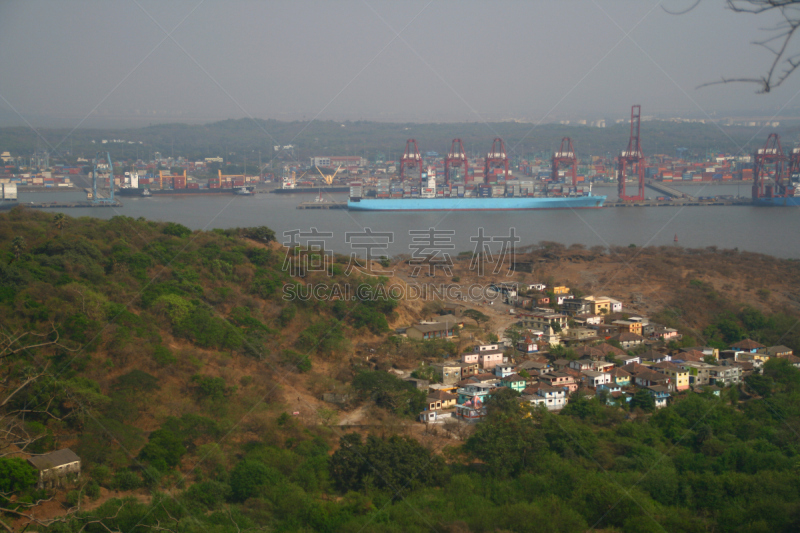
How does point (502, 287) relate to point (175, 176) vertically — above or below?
below

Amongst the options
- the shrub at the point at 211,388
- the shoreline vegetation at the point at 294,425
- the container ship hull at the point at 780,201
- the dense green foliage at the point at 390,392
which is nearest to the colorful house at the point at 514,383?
the shoreline vegetation at the point at 294,425

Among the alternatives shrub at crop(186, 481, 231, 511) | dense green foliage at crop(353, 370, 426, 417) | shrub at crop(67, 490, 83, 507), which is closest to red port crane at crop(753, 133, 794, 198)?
dense green foliage at crop(353, 370, 426, 417)

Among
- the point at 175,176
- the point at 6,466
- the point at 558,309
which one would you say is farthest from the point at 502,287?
the point at 175,176

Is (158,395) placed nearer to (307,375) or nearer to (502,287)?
(307,375)

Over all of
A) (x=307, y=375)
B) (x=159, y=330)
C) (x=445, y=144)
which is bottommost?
(x=307, y=375)

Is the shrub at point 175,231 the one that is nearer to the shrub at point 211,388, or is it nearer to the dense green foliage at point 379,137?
the shrub at point 211,388

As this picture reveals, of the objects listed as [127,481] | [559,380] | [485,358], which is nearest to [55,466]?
[127,481]

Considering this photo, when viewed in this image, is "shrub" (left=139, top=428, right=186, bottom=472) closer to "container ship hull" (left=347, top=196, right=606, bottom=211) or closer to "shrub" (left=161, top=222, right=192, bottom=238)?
"shrub" (left=161, top=222, right=192, bottom=238)
